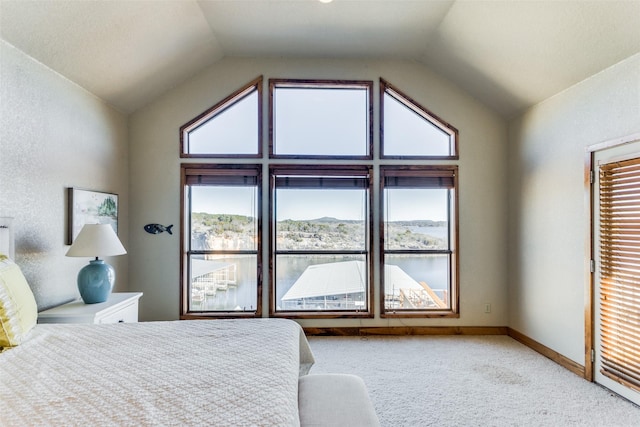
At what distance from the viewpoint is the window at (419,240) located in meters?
3.99

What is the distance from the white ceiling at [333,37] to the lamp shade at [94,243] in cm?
145

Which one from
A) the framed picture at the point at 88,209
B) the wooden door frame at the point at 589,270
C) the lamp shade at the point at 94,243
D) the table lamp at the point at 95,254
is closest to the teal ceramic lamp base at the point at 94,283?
the table lamp at the point at 95,254

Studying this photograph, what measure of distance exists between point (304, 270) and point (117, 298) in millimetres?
2006

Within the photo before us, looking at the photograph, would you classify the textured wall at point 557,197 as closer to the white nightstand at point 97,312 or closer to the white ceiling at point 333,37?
the white ceiling at point 333,37

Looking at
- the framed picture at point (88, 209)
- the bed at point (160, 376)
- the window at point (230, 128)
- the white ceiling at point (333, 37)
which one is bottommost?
the bed at point (160, 376)

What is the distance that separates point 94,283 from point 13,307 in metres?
0.89

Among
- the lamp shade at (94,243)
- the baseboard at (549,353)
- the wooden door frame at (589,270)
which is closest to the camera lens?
the lamp shade at (94,243)

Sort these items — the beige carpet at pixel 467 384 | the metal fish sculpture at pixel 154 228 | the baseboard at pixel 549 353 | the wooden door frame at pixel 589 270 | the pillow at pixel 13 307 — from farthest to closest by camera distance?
the metal fish sculpture at pixel 154 228
the baseboard at pixel 549 353
the wooden door frame at pixel 589 270
the beige carpet at pixel 467 384
the pillow at pixel 13 307

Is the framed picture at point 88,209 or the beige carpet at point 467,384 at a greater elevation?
the framed picture at point 88,209

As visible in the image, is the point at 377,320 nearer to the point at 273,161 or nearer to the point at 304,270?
the point at 304,270

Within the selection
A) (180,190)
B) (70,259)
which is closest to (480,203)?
(180,190)

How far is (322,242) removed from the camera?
4.02 m

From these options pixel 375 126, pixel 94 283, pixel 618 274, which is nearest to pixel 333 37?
pixel 375 126

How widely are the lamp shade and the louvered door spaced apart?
4089mm
